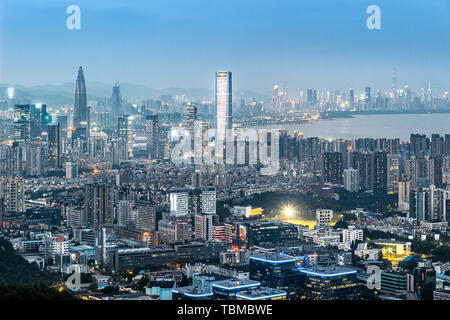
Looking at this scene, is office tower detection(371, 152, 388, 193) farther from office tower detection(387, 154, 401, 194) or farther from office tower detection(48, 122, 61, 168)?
office tower detection(48, 122, 61, 168)

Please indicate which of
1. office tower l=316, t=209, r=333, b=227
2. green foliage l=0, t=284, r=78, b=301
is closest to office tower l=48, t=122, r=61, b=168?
office tower l=316, t=209, r=333, b=227

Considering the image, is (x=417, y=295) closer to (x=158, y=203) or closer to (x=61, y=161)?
(x=158, y=203)

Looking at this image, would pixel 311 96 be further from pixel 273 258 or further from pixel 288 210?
pixel 273 258

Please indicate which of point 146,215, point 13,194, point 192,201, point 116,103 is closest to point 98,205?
point 146,215

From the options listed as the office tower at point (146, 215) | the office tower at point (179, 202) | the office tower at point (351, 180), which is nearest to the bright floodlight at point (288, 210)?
the office tower at point (179, 202)

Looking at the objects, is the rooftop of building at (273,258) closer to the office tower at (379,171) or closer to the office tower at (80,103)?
the office tower at (80,103)
